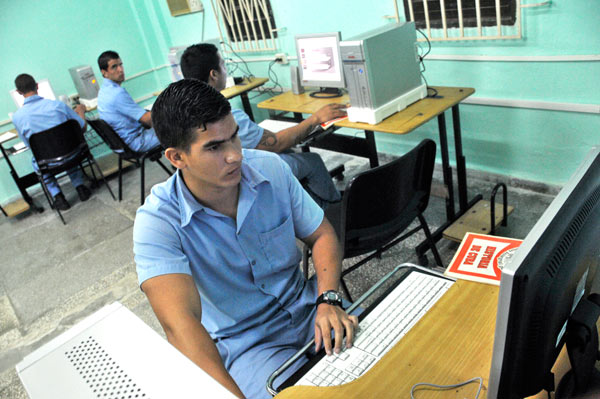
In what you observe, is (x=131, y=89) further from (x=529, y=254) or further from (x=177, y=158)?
(x=529, y=254)

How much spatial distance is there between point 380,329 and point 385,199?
812mm

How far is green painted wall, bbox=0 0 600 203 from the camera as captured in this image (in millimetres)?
2283

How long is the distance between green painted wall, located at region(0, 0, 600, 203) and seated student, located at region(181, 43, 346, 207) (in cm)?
86

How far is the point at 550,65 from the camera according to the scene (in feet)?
7.74

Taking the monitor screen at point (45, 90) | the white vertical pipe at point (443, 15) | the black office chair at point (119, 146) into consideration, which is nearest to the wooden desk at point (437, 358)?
the white vertical pipe at point (443, 15)

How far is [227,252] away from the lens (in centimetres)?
120

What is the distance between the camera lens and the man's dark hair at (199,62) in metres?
2.53

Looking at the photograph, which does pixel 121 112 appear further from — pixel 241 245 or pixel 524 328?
pixel 524 328

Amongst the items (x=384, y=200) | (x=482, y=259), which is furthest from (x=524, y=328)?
(x=384, y=200)

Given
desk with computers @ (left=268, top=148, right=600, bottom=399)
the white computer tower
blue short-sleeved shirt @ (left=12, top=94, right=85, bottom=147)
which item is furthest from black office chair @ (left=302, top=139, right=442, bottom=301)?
blue short-sleeved shirt @ (left=12, top=94, right=85, bottom=147)

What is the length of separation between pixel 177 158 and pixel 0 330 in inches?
90.5

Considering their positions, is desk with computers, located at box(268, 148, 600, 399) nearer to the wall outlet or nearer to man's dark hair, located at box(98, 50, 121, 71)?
the wall outlet

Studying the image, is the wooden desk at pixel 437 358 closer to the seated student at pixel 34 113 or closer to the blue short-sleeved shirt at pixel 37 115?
the seated student at pixel 34 113

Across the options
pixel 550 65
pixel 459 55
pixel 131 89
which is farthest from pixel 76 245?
pixel 550 65
